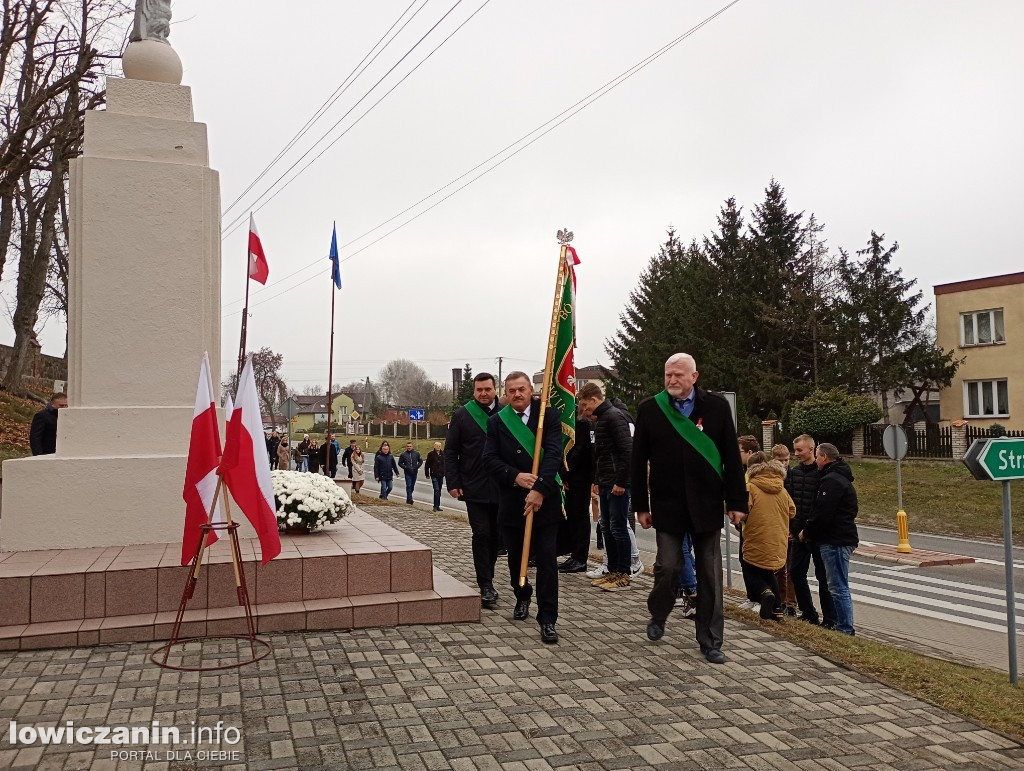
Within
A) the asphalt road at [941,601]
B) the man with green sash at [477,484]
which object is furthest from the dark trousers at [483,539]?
the asphalt road at [941,601]

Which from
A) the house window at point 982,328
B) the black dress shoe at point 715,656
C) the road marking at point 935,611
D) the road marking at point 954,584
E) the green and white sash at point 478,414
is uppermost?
the house window at point 982,328

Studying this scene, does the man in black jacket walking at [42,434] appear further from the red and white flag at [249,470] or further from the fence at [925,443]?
the fence at [925,443]

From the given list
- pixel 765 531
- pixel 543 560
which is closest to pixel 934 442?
pixel 765 531

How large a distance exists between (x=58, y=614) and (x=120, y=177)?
12.7ft

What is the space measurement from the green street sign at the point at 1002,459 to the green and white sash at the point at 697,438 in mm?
1902

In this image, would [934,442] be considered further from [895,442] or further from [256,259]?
[256,259]

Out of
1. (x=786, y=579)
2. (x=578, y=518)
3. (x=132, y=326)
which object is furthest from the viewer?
(x=578, y=518)

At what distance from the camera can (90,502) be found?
6613mm

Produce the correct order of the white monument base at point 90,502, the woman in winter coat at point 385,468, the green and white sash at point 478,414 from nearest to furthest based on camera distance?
the white monument base at point 90,502
the green and white sash at point 478,414
the woman in winter coat at point 385,468

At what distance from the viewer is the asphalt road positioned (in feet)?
28.0

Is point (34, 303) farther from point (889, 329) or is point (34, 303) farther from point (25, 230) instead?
point (889, 329)

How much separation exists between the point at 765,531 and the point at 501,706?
3723 millimetres

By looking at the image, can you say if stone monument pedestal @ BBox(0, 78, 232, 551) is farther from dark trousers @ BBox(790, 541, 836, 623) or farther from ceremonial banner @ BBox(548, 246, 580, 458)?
dark trousers @ BBox(790, 541, 836, 623)

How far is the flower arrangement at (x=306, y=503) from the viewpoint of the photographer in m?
7.02
